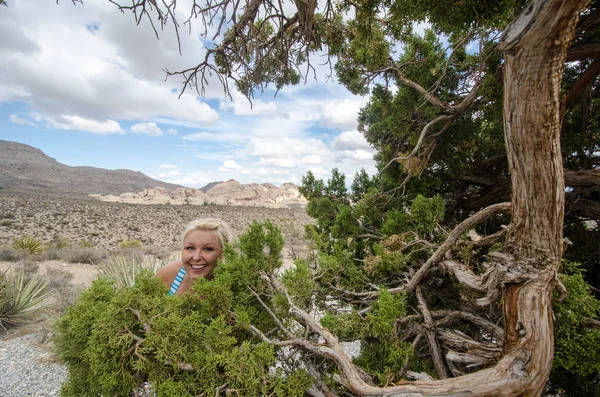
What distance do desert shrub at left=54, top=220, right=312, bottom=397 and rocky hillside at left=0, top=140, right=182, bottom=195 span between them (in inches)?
2807

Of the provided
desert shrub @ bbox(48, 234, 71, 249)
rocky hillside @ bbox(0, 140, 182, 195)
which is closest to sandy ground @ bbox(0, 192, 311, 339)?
desert shrub @ bbox(48, 234, 71, 249)

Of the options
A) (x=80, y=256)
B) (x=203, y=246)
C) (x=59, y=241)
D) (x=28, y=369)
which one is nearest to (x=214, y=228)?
(x=203, y=246)

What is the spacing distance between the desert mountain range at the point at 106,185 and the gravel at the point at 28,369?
5823 cm

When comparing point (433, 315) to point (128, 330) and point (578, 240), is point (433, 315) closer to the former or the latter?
point (128, 330)

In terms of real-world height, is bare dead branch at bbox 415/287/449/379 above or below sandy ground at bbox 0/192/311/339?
above

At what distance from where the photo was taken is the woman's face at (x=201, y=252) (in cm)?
273

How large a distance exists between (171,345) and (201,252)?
1.22 meters

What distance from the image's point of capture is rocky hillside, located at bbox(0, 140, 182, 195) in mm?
65500

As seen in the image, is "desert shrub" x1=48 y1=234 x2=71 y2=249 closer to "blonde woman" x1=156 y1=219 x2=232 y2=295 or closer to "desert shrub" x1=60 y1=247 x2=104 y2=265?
"desert shrub" x1=60 y1=247 x2=104 y2=265

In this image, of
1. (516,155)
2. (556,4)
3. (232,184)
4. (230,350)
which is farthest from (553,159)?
(232,184)

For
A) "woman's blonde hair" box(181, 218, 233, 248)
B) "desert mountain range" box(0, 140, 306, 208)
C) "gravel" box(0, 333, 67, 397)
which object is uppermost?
"desert mountain range" box(0, 140, 306, 208)

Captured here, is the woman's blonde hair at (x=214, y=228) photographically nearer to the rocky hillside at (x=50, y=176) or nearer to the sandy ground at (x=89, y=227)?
the sandy ground at (x=89, y=227)

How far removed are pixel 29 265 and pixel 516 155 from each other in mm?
15590

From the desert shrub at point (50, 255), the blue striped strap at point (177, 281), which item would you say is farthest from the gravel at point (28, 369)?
the desert shrub at point (50, 255)
